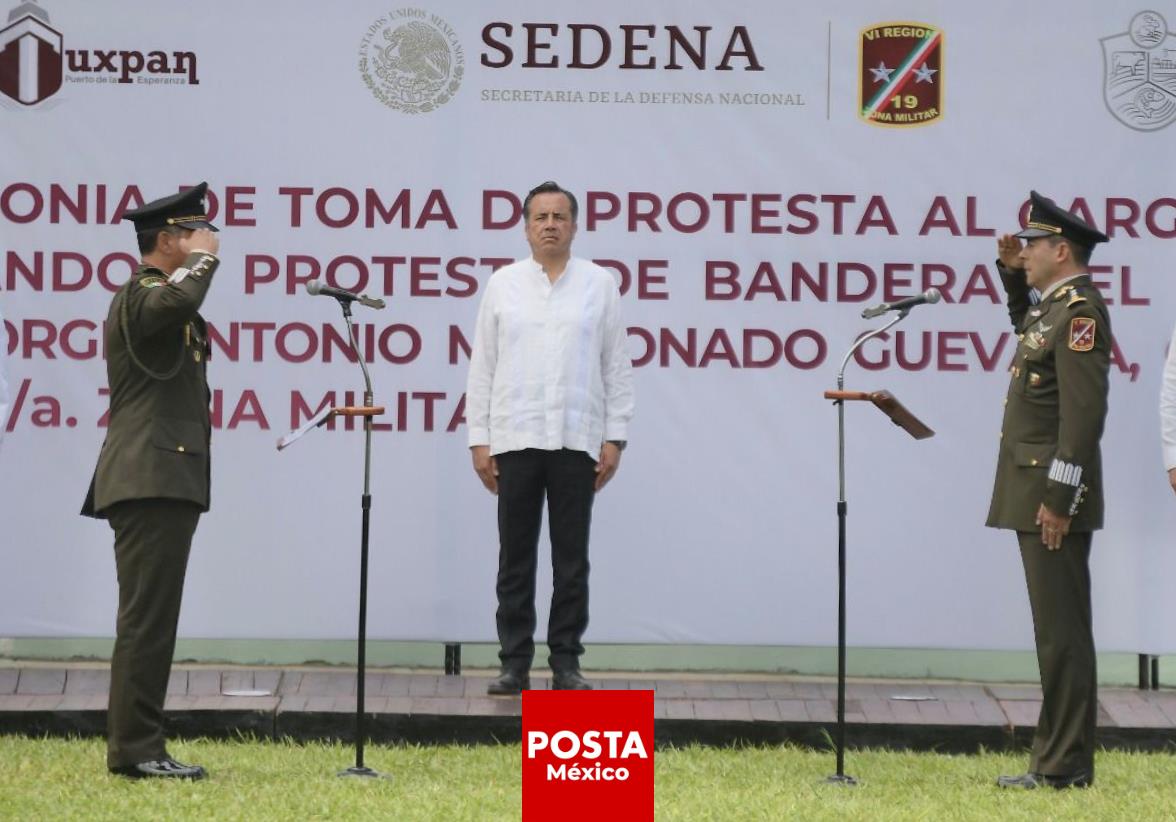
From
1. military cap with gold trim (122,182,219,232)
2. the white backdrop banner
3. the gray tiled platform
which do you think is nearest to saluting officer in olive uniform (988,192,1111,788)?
the gray tiled platform

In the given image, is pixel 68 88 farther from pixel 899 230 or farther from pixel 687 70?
pixel 899 230

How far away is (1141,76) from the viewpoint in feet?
22.1

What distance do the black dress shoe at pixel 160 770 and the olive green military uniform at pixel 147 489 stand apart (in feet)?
0.06

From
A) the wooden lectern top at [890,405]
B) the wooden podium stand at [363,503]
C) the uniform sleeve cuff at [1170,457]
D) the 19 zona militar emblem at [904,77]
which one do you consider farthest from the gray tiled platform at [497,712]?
the 19 zona militar emblem at [904,77]

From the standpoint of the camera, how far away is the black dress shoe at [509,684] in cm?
621

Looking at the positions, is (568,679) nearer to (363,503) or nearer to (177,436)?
(363,503)

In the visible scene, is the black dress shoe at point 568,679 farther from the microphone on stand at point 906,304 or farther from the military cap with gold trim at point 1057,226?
the military cap with gold trim at point 1057,226

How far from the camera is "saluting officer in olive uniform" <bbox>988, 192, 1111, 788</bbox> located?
17.1ft

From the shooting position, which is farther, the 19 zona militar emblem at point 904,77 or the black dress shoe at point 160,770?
the 19 zona militar emblem at point 904,77

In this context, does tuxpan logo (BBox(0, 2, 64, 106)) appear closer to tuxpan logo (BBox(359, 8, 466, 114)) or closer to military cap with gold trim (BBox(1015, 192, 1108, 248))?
tuxpan logo (BBox(359, 8, 466, 114))

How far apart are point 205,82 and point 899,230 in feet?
8.18

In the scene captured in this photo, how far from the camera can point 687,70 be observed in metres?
6.77

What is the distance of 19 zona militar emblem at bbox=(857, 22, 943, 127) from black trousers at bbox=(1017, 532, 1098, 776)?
1978 mm

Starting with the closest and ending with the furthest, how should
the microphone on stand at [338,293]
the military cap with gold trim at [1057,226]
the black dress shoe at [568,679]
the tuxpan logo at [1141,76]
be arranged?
the microphone on stand at [338,293], the military cap with gold trim at [1057,226], the black dress shoe at [568,679], the tuxpan logo at [1141,76]
